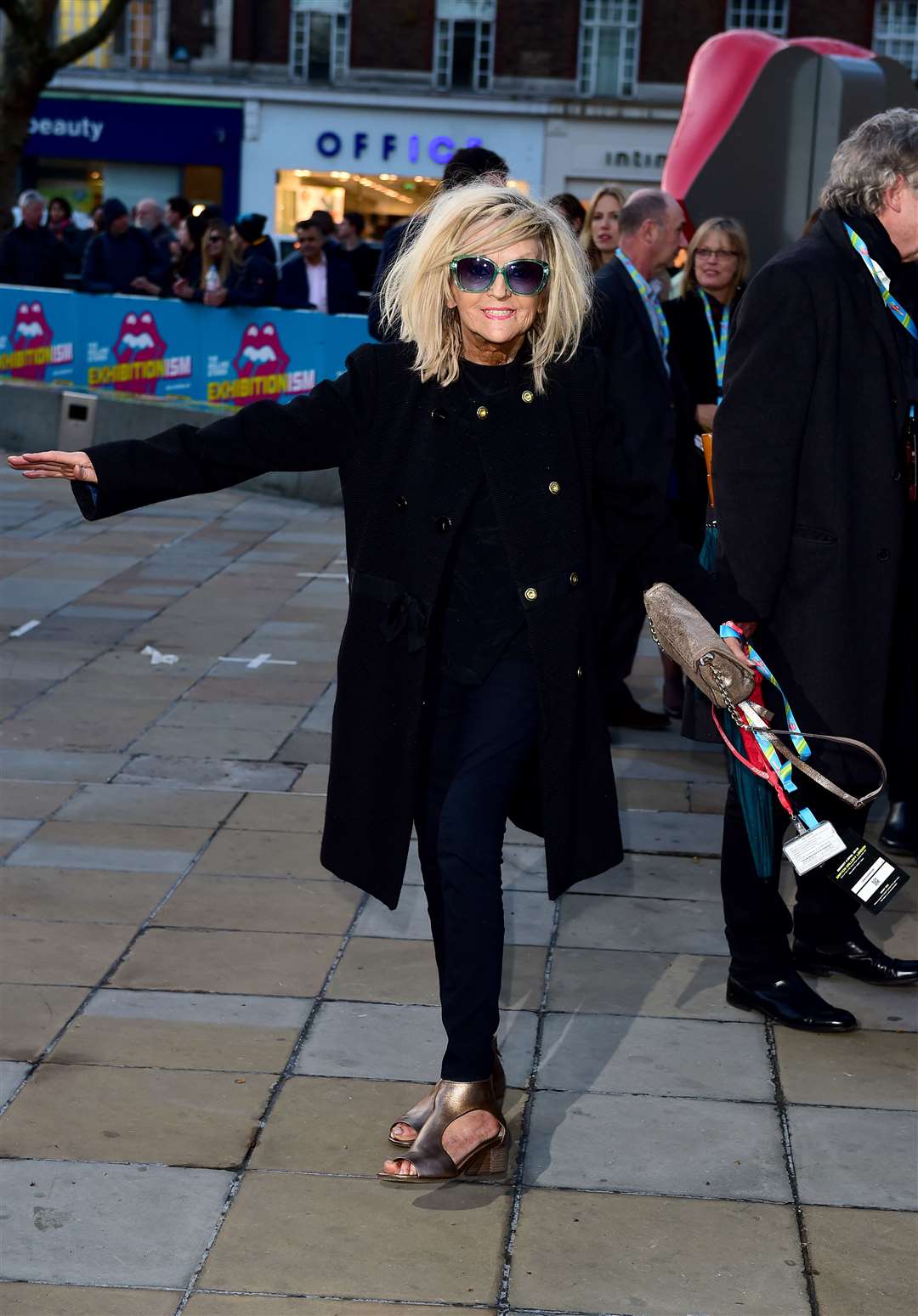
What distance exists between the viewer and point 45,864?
547cm

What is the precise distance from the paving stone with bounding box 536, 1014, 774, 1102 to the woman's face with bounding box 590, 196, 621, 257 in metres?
4.53

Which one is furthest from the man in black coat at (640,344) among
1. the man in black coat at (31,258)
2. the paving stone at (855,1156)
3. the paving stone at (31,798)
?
the man in black coat at (31,258)

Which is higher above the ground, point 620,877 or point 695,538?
point 695,538

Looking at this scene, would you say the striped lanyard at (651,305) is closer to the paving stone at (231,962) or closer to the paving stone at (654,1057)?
the paving stone at (231,962)

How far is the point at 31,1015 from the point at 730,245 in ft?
14.3

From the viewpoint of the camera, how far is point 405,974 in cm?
468

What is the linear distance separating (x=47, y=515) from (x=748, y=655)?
30.2ft

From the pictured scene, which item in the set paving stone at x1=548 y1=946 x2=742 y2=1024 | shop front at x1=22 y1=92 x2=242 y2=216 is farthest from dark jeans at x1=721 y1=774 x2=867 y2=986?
shop front at x1=22 y1=92 x2=242 y2=216

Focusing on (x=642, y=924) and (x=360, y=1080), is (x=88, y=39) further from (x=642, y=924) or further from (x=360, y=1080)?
(x=360, y=1080)

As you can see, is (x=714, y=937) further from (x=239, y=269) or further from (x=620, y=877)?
(x=239, y=269)

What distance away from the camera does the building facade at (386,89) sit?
116 feet

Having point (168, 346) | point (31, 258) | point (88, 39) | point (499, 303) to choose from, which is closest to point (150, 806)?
point (499, 303)

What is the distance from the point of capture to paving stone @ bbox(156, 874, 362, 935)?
502cm

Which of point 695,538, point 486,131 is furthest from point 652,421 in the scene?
point 486,131
